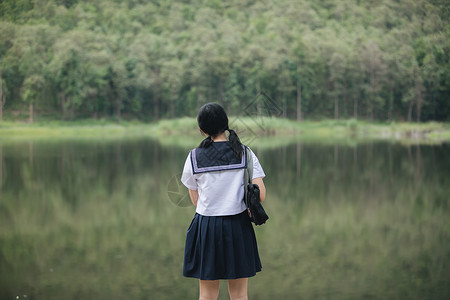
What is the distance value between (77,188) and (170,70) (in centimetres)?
4665

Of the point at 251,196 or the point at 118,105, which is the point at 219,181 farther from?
the point at 118,105

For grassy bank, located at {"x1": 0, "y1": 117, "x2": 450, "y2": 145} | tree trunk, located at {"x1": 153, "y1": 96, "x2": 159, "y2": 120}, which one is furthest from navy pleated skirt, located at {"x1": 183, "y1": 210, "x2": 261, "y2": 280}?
tree trunk, located at {"x1": 153, "y1": 96, "x2": 159, "y2": 120}

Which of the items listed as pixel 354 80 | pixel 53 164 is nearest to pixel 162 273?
pixel 53 164

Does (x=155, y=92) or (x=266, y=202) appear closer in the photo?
(x=266, y=202)

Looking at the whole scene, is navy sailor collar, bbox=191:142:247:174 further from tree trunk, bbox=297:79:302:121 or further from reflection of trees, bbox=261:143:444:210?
tree trunk, bbox=297:79:302:121

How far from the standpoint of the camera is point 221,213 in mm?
2662

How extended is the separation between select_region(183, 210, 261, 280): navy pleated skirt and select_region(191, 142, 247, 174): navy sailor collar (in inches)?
10.5

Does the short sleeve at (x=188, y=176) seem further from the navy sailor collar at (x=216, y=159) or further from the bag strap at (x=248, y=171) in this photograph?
the bag strap at (x=248, y=171)

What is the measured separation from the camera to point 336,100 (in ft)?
171

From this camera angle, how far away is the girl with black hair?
262 centimetres

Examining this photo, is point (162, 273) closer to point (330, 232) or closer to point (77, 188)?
point (330, 232)

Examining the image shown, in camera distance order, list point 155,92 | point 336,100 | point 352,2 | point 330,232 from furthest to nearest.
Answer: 1. point 352,2
2. point 155,92
3. point 336,100
4. point 330,232

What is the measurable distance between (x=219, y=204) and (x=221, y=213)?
0.16 ft

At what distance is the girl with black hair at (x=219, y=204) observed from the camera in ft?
8.60
